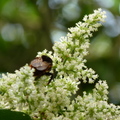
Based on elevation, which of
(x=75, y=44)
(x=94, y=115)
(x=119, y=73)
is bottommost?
(x=94, y=115)

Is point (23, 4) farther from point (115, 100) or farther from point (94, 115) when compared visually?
point (94, 115)

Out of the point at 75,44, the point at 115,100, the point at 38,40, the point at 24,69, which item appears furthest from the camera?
the point at 38,40

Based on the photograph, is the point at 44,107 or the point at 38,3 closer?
the point at 44,107

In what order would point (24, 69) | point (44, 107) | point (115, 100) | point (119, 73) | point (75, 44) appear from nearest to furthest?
point (24, 69)
point (44, 107)
point (75, 44)
point (115, 100)
point (119, 73)

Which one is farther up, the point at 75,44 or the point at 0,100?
the point at 75,44

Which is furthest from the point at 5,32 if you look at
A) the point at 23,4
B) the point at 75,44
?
the point at 75,44

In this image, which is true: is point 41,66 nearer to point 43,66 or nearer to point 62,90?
point 43,66

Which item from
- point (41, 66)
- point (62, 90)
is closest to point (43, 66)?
point (41, 66)
